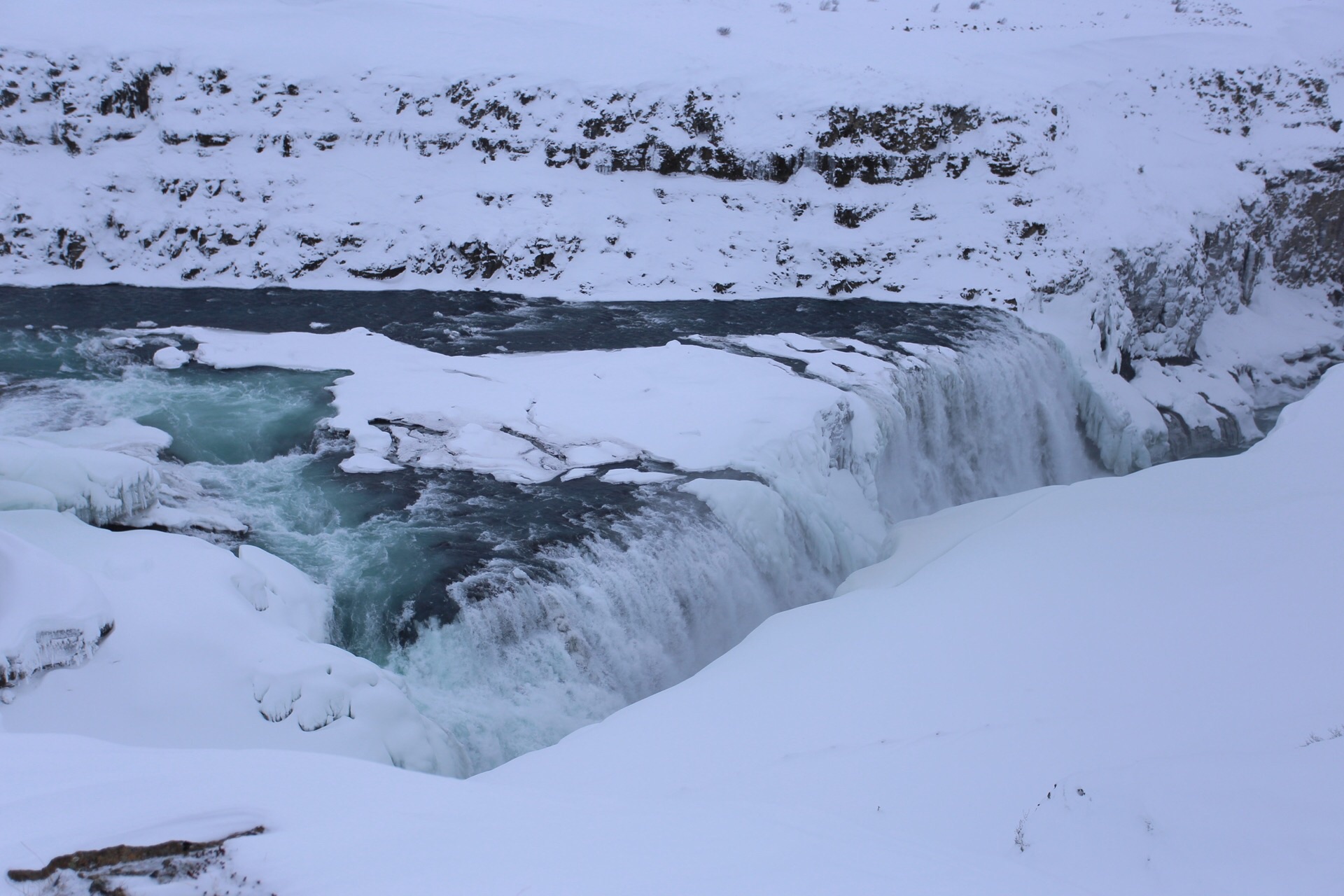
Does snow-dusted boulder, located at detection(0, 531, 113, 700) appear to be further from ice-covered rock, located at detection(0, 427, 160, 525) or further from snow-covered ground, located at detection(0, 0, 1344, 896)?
ice-covered rock, located at detection(0, 427, 160, 525)

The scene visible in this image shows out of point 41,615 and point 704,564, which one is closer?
point 41,615

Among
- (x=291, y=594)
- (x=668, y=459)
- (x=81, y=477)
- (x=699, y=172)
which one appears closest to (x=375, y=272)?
(x=699, y=172)

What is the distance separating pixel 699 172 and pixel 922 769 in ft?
47.1

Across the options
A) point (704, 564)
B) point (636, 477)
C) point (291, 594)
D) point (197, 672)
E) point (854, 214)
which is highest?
point (854, 214)

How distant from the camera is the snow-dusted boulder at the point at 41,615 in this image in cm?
412

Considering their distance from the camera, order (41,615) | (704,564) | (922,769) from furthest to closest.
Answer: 1. (704,564)
2. (41,615)
3. (922,769)

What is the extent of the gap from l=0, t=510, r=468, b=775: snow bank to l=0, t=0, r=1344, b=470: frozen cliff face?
9728 mm

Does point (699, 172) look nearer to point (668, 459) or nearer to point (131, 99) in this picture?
point (668, 459)

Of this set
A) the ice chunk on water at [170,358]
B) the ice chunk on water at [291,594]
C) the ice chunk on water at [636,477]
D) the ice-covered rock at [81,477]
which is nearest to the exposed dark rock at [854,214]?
the ice chunk on water at [636,477]

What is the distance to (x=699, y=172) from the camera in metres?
16.6

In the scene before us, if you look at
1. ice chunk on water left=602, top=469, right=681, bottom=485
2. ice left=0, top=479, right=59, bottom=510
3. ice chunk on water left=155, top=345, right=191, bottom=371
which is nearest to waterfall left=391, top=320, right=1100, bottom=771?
ice chunk on water left=602, top=469, right=681, bottom=485

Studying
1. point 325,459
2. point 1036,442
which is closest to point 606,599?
point 325,459

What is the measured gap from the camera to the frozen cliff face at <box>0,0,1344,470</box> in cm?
1423

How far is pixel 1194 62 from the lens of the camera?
59.5 ft
